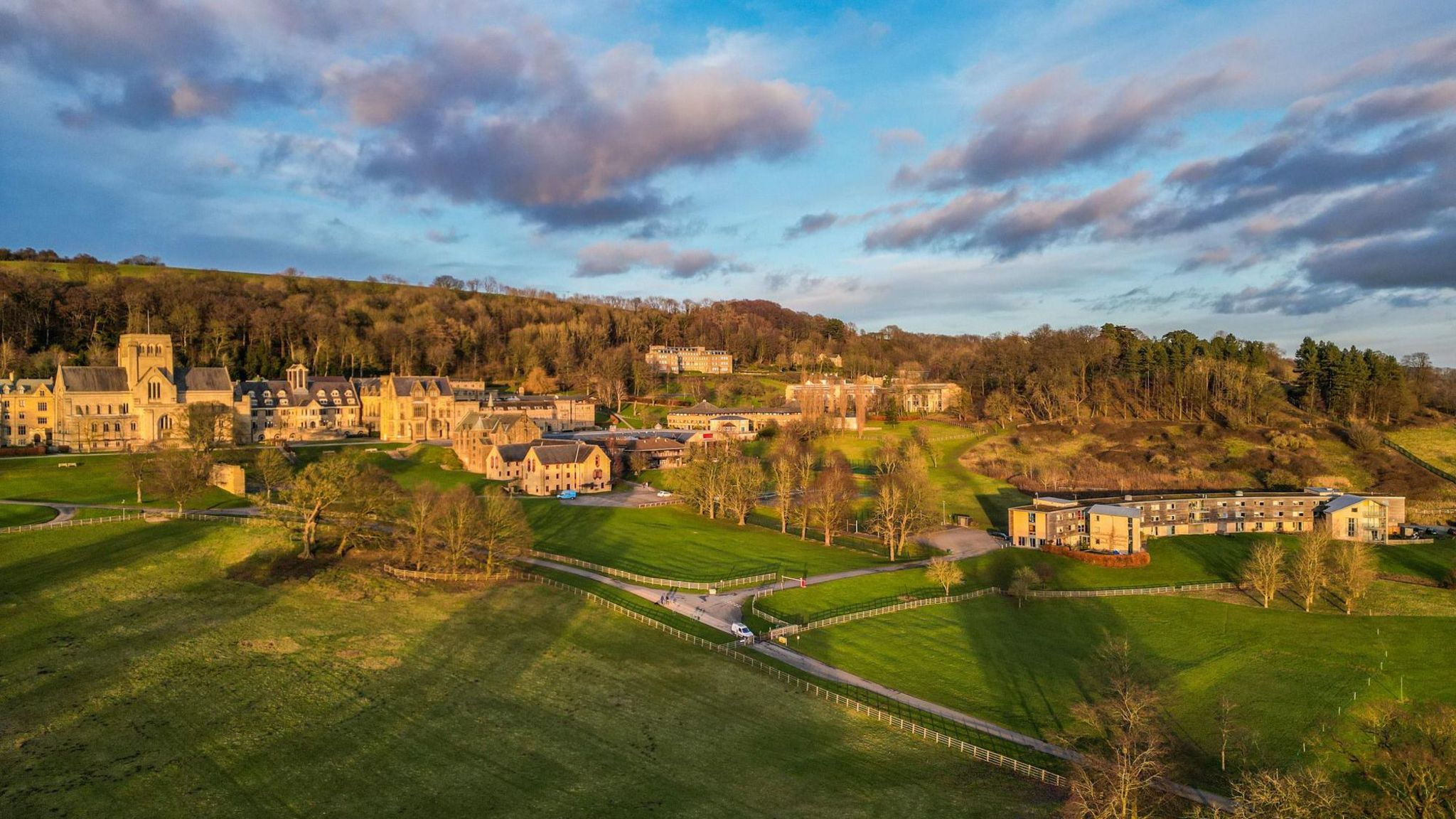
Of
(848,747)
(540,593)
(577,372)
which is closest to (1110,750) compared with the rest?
(848,747)

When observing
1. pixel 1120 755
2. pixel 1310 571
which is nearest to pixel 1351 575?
pixel 1310 571

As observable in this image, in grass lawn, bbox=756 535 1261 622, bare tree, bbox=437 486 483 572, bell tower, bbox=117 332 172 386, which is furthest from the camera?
bell tower, bbox=117 332 172 386

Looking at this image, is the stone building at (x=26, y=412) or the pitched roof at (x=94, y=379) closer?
the stone building at (x=26, y=412)

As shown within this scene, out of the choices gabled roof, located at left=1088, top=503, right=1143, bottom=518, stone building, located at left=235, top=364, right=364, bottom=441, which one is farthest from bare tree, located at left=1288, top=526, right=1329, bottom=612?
stone building, located at left=235, top=364, right=364, bottom=441

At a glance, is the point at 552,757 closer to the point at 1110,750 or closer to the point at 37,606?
the point at 1110,750

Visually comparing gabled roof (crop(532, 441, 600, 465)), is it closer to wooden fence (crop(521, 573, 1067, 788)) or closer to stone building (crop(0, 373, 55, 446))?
wooden fence (crop(521, 573, 1067, 788))

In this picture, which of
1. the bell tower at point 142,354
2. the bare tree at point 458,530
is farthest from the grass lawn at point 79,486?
the bare tree at point 458,530

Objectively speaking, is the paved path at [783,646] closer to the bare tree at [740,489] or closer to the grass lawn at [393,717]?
the grass lawn at [393,717]

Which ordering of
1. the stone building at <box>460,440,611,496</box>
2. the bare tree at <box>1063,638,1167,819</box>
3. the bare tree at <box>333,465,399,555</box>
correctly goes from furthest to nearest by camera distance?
1. the stone building at <box>460,440,611,496</box>
2. the bare tree at <box>333,465,399,555</box>
3. the bare tree at <box>1063,638,1167,819</box>
